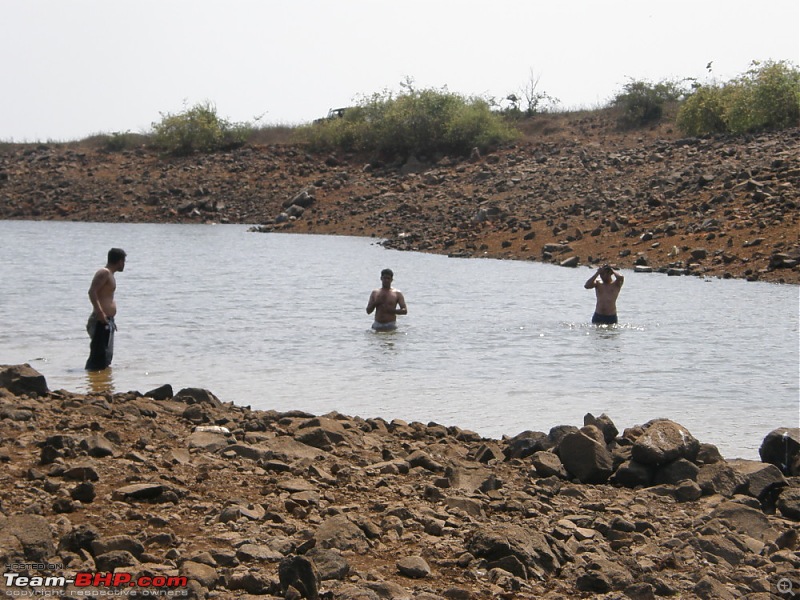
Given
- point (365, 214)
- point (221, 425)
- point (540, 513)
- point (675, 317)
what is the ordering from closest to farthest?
point (540, 513) < point (221, 425) < point (675, 317) < point (365, 214)

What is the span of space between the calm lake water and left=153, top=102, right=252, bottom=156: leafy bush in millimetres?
24898

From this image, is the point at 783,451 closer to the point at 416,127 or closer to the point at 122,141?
the point at 416,127

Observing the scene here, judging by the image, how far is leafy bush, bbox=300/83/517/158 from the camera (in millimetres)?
41781

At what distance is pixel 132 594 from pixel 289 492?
152 centimetres

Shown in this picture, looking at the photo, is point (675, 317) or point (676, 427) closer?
point (676, 427)

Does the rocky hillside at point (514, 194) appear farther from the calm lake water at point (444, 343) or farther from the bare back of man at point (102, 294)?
the bare back of man at point (102, 294)

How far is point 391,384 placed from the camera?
10.8m

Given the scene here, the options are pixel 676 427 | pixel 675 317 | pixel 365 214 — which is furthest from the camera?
pixel 365 214

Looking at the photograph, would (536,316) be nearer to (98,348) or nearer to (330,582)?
(98,348)

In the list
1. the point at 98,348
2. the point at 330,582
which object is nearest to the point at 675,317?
the point at 98,348

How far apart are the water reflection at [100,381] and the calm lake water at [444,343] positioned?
2 centimetres

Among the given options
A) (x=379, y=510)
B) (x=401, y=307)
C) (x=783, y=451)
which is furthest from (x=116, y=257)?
(x=783, y=451)

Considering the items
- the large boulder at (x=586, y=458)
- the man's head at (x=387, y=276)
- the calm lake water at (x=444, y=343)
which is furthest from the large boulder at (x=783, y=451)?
the man's head at (x=387, y=276)

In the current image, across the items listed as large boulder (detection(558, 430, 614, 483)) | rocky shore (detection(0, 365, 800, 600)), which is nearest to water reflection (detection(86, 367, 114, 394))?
rocky shore (detection(0, 365, 800, 600))
